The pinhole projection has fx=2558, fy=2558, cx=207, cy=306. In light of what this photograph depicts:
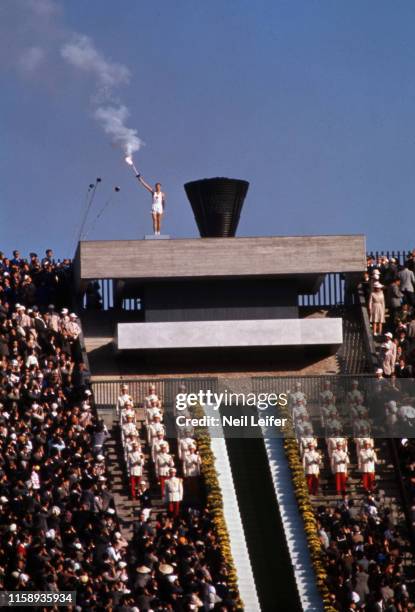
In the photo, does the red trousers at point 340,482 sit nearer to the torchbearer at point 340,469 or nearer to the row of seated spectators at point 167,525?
the torchbearer at point 340,469

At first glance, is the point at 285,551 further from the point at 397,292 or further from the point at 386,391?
the point at 397,292

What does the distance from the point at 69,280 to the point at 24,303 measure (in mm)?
3528

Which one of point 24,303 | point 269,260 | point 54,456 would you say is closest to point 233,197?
point 269,260

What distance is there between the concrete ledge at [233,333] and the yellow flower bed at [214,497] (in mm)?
5521

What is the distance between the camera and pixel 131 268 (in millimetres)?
84812

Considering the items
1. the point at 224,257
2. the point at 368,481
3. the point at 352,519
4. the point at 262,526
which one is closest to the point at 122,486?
the point at 262,526

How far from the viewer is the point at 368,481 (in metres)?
73.9

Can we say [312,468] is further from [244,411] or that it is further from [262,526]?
[244,411]

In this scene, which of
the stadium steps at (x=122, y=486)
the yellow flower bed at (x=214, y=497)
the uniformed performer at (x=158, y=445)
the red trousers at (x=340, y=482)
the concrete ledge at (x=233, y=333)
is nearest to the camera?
the yellow flower bed at (x=214, y=497)

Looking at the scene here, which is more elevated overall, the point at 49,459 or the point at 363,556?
the point at 49,459

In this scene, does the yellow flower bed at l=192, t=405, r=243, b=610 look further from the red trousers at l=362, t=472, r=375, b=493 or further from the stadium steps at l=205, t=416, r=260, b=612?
the red trousers at l=362, t=472, r=375, b=493

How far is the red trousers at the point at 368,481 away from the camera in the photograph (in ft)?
242

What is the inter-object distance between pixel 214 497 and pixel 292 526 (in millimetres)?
2409

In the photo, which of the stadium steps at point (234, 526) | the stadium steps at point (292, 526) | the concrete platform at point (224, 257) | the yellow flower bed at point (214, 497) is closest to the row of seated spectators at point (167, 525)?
the yellow flower bed at point (214, 497)
